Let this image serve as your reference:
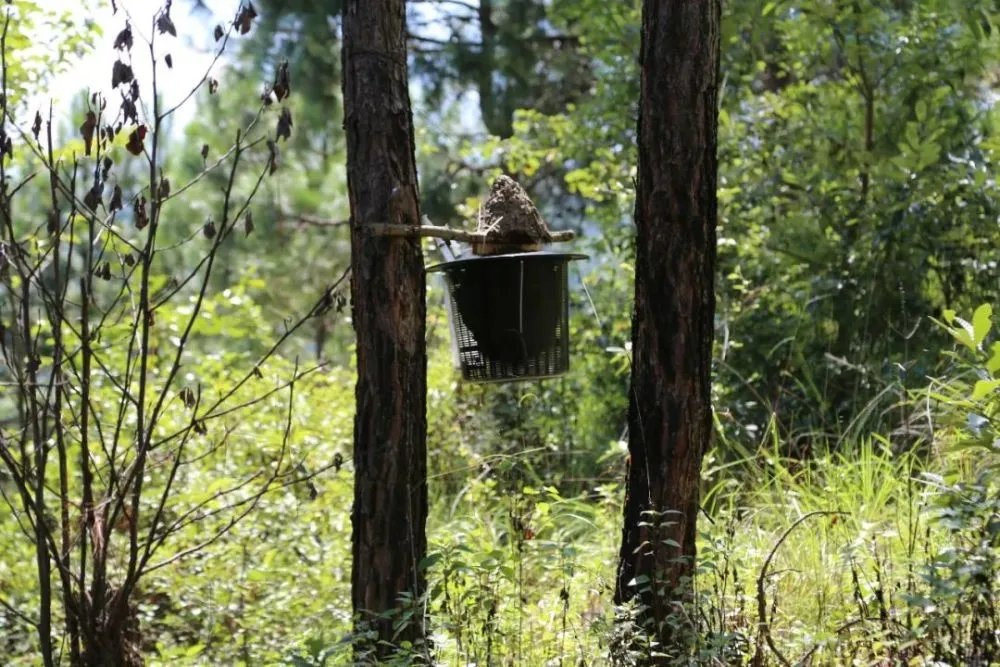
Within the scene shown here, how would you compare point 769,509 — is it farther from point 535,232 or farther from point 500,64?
point 500,64

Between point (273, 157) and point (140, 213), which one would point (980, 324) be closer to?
point (273, 157)

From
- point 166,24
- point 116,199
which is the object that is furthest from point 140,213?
point 166,24

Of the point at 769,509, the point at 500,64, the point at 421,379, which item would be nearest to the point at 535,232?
the point at 421,379

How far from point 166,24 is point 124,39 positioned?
0.42 feet

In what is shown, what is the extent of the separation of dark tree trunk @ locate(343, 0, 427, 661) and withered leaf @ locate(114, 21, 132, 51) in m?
0.64

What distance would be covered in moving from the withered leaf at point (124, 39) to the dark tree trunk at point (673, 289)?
1.36 m

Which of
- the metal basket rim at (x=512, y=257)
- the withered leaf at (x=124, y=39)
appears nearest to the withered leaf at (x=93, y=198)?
the withered leaf at (x=124, y=39)

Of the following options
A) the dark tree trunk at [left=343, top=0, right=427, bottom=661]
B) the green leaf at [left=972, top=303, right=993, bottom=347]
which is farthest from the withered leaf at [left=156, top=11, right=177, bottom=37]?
the green leaf at [left=972, top=303, right=993, bottom=347]

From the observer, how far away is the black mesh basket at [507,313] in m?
3.14

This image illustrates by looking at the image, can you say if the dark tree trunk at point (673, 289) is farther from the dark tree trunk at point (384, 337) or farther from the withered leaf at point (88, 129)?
the withered leaf at point (88, 129)

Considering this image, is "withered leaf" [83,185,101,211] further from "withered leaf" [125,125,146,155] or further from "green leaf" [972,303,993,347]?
"green leaf" [972,303,993,347]

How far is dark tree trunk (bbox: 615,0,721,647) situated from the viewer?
3057 millimetres

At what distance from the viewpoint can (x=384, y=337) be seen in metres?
3.24

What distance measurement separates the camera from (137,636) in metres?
3.56
